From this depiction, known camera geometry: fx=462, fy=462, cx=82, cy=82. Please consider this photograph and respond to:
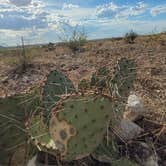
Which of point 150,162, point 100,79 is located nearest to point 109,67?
point 100,79

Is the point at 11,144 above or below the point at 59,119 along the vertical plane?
below

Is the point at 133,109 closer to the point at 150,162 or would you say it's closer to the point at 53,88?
the point at 150,162

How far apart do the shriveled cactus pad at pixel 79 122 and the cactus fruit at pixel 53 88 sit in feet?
1.34

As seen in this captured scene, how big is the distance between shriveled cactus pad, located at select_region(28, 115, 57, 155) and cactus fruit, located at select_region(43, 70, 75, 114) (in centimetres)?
12

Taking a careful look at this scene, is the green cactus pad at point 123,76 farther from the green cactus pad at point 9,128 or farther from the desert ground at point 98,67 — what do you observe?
the green cactus pad at point 9,128

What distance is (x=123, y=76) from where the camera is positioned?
3.89m

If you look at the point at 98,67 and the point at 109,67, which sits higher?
the point at 109,67

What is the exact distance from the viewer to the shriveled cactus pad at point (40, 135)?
3.40 m

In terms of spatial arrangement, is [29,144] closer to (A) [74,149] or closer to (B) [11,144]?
(B) [11,144]

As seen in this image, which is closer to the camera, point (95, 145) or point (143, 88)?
point (95, 145)

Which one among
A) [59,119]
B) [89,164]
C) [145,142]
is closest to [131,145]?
[145,142]

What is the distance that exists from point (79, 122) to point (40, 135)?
500 millimetres

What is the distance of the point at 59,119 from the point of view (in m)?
3.13

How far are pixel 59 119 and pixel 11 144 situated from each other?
2.56 feet
